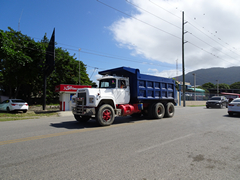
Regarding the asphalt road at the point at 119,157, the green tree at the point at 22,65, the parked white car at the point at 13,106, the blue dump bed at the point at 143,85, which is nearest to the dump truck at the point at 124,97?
the blue dump bed at the point at 143,85

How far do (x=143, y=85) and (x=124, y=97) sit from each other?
1.58 metres

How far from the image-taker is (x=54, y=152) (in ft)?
14.8

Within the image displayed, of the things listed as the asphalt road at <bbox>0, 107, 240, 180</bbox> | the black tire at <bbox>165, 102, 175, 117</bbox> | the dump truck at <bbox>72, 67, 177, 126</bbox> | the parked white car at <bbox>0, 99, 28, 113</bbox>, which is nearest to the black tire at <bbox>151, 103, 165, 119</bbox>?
the dump truck at <bbox>72, 67, 177, 126</bbox>

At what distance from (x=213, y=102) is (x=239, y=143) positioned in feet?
64.7

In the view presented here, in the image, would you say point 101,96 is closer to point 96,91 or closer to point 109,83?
point 96,91

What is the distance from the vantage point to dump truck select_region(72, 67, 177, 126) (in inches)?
327

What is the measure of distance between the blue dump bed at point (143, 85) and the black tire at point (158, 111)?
0.47 meters

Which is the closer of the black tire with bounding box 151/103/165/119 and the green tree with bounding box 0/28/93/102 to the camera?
the black tire with bounding box 151/103/165/119

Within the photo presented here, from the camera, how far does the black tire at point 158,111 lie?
35.8 feet

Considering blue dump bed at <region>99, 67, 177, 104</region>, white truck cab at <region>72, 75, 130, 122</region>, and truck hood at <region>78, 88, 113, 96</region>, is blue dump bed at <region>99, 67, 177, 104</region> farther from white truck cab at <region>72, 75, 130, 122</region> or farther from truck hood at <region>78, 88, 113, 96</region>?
truck hood at <region>78, 88, 113, 96</region>

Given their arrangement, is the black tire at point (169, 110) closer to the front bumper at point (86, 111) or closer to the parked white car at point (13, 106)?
the front bumper at point (86, 111)

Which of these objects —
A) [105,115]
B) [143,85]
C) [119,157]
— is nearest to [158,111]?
[143,85]

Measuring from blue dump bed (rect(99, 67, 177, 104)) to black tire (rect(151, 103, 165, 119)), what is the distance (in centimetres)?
47

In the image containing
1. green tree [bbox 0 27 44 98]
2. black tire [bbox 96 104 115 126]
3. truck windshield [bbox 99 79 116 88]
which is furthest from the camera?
green tree [bbox 0 27 44 98]
